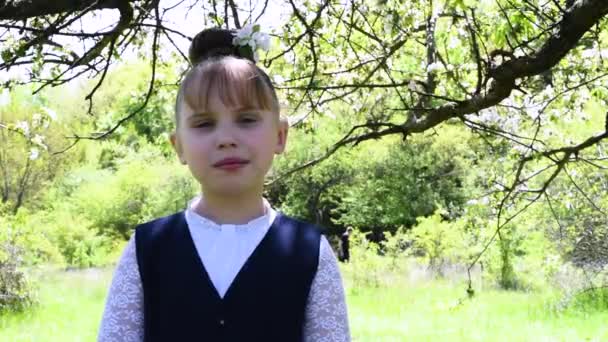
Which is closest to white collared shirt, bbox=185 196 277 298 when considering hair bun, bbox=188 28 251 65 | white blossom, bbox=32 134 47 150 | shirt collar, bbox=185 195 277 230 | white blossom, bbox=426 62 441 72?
shirt collar, bbox=185 195 277 230

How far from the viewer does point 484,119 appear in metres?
4.21

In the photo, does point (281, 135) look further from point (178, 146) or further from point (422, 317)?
point (422, 317)

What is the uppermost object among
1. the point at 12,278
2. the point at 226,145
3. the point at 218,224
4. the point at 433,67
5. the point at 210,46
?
the point at 433,67

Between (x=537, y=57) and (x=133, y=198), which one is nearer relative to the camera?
(x=537, y=57)

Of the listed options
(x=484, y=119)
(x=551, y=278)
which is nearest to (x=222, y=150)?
(x=484, y=119)

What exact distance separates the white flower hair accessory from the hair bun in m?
0.01

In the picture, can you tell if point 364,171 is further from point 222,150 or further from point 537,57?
point 222,150

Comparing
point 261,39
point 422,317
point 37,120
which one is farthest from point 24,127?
point 422,317

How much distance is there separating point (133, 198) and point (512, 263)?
36.2 feet

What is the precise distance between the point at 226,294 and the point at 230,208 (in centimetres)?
13

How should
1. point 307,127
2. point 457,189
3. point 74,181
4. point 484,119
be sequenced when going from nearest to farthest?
point 484,119 → point 307,127 → point 457,189 → point 74,181

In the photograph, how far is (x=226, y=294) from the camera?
1217 mm

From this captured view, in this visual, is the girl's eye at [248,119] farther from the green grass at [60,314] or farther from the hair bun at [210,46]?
the green grass at [60,314]

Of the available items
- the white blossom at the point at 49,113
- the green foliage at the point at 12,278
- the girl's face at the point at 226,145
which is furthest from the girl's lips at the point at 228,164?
the green foliage at the point at 12,278
